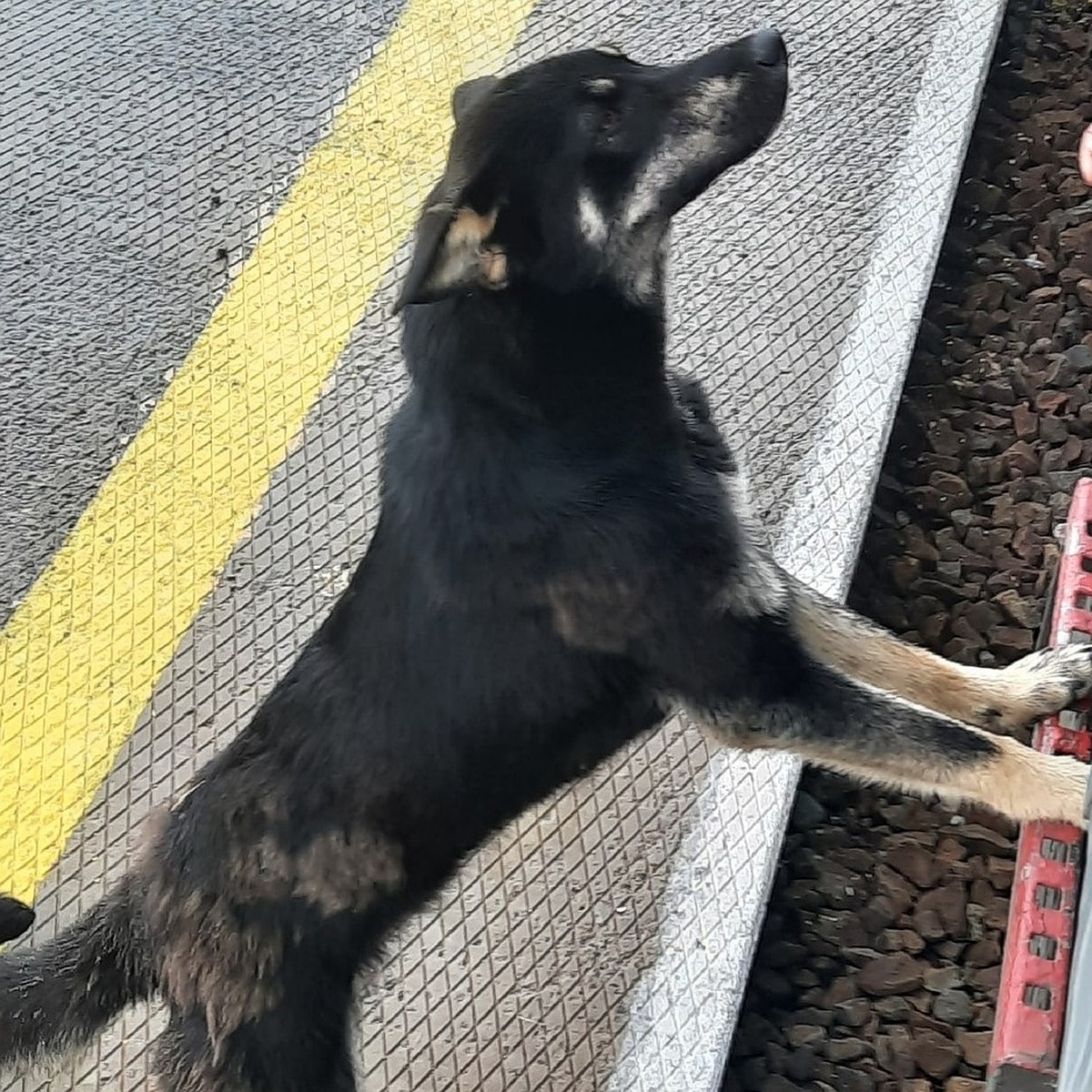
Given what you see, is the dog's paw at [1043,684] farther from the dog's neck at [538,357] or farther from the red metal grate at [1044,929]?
the dog's neck at [538,357]

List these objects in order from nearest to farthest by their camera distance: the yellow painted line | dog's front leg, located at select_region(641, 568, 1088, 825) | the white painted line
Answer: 1. dog's front leg, located at select_region(641, 568, 1088, 825)
2. the white painted line
3. the yellow painted line

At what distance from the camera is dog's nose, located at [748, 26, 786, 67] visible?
1.99 meters

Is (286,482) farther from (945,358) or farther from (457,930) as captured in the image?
(945,358)

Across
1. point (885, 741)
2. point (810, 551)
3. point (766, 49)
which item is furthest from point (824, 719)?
point (766, 49)

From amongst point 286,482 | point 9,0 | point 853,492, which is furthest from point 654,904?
point 9,0

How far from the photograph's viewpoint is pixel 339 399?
2752mm

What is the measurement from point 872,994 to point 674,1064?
11.7 inches

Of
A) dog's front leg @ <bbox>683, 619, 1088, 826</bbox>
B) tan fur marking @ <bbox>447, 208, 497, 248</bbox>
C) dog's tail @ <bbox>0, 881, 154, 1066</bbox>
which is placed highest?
tan fur marking @ <bbox>447, 208, 497, 248</bbox>

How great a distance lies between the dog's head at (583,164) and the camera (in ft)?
5.52

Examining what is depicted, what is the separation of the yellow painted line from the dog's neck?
0.93 metres

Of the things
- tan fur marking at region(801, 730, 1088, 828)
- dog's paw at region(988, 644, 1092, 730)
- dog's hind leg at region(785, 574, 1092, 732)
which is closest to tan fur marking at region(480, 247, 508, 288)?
dog's hind leg at region(785, 574, 1092, 732)

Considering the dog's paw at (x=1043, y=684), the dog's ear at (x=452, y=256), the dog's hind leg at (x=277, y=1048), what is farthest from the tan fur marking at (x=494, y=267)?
the dog's paw at (x=1043, y=684)

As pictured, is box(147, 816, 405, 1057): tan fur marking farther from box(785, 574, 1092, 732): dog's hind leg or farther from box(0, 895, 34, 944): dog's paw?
box(785, 574, 1092, 732): dog's hind leg

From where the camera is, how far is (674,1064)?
1.84 metres
